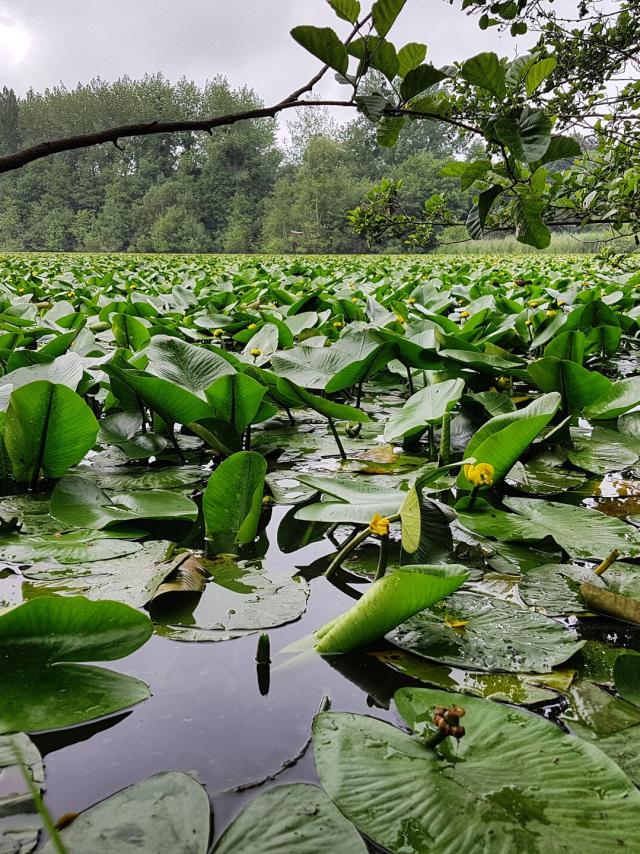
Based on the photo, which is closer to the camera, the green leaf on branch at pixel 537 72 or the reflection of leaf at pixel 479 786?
the reflection of leaf at pixel 479 786

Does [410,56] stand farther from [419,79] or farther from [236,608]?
[236,608]

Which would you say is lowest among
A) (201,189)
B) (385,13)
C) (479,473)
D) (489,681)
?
(489,681)

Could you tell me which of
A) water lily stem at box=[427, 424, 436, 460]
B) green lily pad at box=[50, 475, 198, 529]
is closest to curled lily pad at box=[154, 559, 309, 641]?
green lily pad at box=[50, 475, 198, 529]

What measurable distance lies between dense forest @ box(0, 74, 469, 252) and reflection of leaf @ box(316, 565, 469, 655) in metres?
22.6

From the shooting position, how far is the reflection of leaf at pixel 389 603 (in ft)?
1.50

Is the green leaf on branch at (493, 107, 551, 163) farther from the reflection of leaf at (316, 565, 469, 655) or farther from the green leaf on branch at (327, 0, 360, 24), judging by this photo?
the reflection of leaf at (316, 565, 469, 655)

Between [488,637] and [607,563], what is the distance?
0.16m

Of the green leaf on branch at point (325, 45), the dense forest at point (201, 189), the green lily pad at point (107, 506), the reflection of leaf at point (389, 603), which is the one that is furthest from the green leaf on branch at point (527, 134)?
the dense forest at point (201, 189)

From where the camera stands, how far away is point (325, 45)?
1.98 feet

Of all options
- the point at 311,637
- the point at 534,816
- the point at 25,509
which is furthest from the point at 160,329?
the point at 534,816

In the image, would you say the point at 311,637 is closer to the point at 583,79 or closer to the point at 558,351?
the point at 558,351

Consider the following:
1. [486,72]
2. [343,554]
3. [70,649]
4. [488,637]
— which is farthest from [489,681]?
[486,72]

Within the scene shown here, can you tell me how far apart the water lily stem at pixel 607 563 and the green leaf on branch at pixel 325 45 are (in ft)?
1.75

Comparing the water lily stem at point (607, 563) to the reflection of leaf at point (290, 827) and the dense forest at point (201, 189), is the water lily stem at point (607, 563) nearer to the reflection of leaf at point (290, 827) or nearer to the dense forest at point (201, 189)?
the reflection of leaf at point (290, 827)
